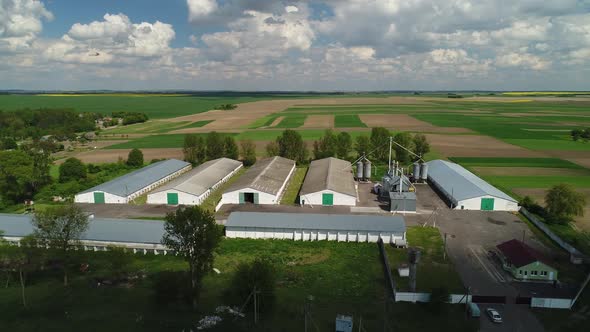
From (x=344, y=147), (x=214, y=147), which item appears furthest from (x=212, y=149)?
(x=344, y=147)

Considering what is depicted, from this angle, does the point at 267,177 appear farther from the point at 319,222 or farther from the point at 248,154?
the point at 248,154

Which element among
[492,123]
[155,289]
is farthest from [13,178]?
[492,123]

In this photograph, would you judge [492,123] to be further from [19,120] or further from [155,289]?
[19,120]

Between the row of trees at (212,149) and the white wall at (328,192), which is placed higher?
the row of trees at (212,149)

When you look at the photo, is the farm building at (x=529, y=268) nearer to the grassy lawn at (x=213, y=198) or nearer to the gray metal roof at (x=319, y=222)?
the gray metal roof at (x=319, y=222)

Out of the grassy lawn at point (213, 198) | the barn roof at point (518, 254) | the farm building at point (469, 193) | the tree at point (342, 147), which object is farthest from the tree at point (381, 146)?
the barn roof at point (518, 254)

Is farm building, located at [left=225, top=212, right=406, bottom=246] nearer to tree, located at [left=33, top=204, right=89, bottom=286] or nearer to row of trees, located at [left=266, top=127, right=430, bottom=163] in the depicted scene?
tree, located at [left=33, top=204, right=89, bottom=286]
